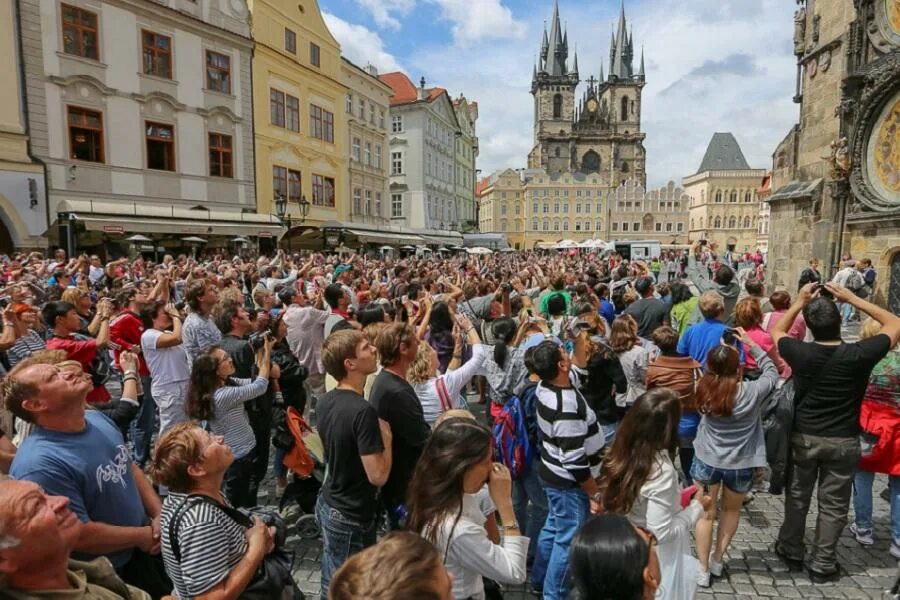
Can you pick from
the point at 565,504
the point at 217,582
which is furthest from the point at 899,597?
the point at 217,582

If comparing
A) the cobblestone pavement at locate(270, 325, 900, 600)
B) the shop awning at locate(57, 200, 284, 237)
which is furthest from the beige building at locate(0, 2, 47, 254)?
the cobblestone pavement at locate(270, 325, 900, 600)

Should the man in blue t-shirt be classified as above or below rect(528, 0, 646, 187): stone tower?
below

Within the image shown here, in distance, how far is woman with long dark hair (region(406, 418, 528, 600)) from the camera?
2064mm

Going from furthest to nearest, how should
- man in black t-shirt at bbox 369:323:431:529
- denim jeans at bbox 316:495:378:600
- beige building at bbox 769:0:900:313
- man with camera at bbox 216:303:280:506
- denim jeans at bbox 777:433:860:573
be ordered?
beige building at bbox 769:0:900:313
man with camera at bbox 216:303:280:506
denim jeans at bbox 777:433:860:573
man in black t-shirt at bbox 369:323:431:529
denim jeans at bbox 316:495:378:600

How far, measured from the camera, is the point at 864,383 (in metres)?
3.52

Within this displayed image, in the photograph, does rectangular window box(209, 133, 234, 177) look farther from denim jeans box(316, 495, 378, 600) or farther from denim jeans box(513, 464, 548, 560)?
denim jeans box(316, 495, 378, 600)

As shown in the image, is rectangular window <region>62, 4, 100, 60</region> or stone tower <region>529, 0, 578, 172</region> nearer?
rectangular window <region>62, 4, 100, 60</region>

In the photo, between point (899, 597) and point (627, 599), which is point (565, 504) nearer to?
point (627, 599)

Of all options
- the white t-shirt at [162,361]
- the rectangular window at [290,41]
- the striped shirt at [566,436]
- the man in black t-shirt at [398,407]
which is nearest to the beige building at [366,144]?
the rectangular window at [290,41]

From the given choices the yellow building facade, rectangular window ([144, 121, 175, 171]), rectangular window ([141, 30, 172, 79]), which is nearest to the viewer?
rectangular window ([141, 30, 172, 79])

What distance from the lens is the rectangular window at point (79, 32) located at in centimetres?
1881

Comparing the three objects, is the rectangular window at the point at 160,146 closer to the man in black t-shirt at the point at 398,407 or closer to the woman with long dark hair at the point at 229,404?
the woman with long dark hair at the point at 229,404

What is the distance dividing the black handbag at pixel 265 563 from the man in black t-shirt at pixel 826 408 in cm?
354

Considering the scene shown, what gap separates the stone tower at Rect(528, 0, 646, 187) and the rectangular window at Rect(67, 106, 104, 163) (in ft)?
301
